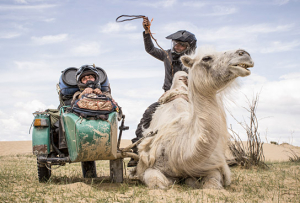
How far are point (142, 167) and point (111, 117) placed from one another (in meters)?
1.10

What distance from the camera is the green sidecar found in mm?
4504

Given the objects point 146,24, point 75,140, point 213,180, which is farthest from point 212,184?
point 146,24

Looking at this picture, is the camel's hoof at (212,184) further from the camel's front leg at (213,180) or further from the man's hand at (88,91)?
the man's hand at (88,91)

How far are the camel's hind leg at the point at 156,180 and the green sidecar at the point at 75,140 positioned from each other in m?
0.54

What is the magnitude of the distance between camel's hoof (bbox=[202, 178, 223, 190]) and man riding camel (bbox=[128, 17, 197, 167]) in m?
1.64

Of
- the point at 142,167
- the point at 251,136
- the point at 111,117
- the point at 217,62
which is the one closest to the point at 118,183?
the point at 142,167

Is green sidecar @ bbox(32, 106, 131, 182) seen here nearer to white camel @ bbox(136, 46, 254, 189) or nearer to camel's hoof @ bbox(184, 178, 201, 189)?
white camel @ bbox(136, 46, 254, 189)

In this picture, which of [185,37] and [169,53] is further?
[169,53]

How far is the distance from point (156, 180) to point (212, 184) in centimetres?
81

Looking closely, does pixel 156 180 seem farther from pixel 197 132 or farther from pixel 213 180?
pixel 197 132

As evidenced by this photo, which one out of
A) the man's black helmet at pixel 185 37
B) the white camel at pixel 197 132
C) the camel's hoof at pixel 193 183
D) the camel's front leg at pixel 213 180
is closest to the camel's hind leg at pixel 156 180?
the white camel at pixel 197 132

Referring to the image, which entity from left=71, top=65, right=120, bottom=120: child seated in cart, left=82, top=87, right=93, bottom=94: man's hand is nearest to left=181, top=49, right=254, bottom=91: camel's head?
left=71, top=65, right=120, bottom=120: child seated in cart

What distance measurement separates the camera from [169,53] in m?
6.79

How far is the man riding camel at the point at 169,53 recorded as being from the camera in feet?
20.2
